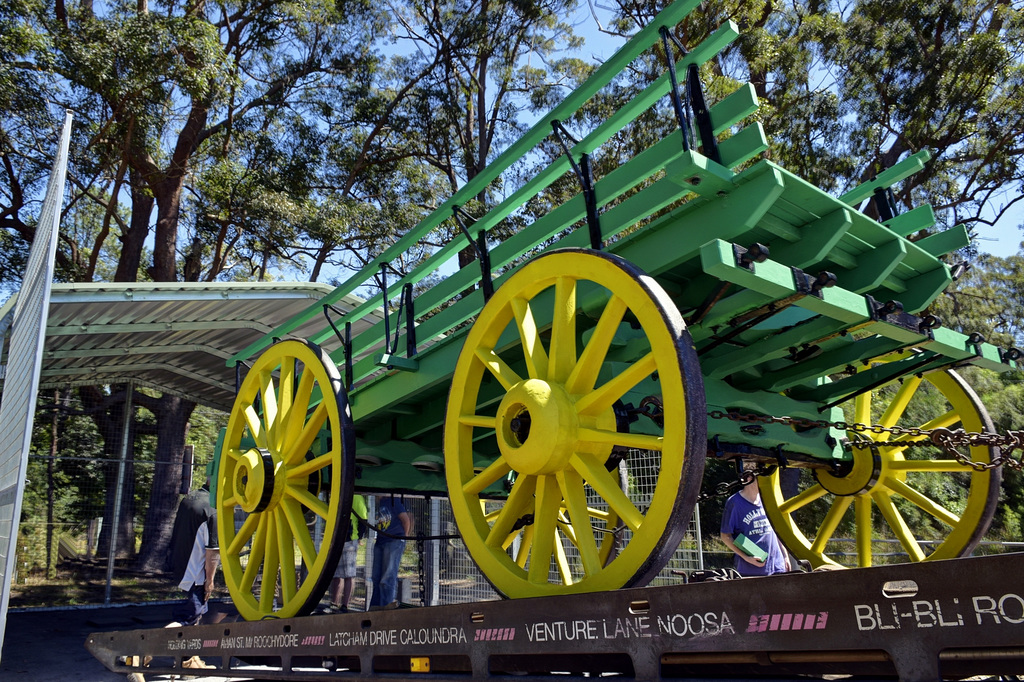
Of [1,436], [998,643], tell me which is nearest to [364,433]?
[1,436]

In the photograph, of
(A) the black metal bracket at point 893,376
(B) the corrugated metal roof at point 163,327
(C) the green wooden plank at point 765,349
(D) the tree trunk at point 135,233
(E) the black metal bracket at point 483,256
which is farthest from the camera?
(D) the tree trunk at point 135,233

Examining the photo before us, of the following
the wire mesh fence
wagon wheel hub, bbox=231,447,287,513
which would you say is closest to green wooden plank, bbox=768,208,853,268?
wagon wheel hub, bbox=231,447,287,513

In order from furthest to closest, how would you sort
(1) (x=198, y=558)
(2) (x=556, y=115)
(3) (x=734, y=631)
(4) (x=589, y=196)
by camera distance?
1. (1) (x=198, y=558)
2. (2) (x=556, y=115)
3. (4) (x=589, y=196)
4. (3) (x=734, y=631)

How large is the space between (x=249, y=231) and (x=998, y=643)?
54.5 ft

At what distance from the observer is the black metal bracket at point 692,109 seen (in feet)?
8.80

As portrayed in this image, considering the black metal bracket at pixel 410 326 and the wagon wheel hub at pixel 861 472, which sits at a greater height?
the black metal bracket at pixel 410 326

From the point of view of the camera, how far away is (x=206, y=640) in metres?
4.14

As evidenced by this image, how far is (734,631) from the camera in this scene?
1.99 m

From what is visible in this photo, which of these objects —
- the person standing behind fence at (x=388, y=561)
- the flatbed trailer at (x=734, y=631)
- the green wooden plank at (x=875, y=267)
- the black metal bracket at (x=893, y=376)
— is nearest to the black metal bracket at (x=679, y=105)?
the green wooden plank at (x=875, y=267)

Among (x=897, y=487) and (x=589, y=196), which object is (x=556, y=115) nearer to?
(x=589, y=196)

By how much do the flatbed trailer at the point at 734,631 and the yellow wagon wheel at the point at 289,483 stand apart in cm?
66

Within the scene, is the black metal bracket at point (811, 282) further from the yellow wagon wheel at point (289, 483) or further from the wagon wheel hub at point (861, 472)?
the yellow wagon wheel at point (289, 483)

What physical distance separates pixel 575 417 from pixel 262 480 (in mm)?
2321

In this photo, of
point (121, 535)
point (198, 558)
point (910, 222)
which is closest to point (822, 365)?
point (910, 222)
